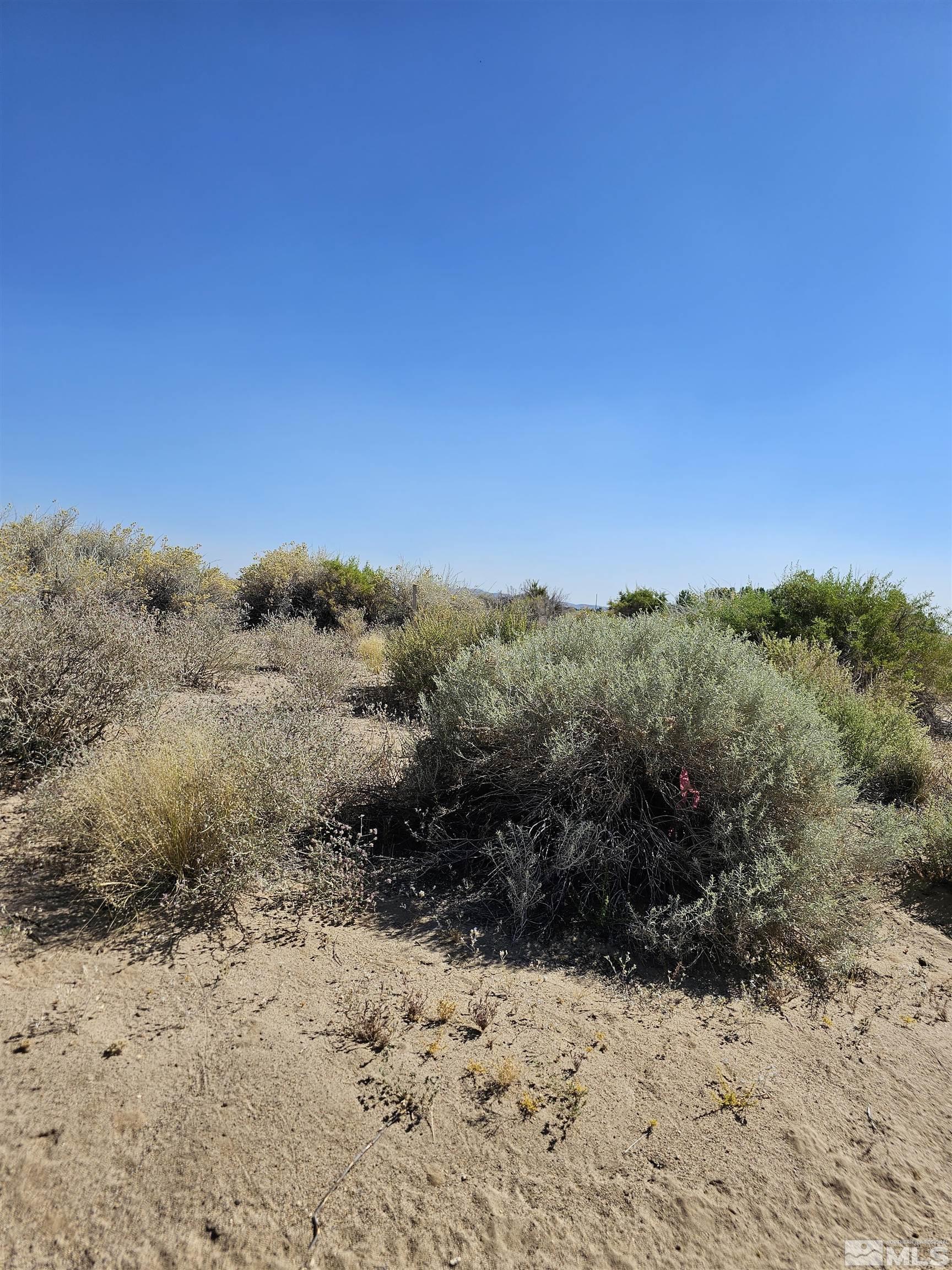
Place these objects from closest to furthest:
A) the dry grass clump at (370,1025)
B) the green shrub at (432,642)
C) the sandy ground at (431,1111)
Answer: the sandy ground at (431,1111), the dry grass clump at (370,1025), the green shrub at (432,642)

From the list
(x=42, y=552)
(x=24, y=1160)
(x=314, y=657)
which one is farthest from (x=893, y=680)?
(x=42, y=552)

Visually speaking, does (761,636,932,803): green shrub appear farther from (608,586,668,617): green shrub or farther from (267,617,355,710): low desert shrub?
(608,586,668,617): green shrub

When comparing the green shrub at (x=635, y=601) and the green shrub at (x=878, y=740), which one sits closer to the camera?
the green shrub at (x=878, y=740)

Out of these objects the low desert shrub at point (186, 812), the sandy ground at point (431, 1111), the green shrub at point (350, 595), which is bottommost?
the sandy ground at point (431, 1111)

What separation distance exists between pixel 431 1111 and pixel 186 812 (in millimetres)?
1914

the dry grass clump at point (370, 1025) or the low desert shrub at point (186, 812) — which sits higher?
the low desert shrub at point (186, 812)

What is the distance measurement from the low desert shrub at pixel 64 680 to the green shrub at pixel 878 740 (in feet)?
19.3

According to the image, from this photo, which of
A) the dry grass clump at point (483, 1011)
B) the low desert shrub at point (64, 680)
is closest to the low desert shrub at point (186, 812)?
the low desert shrub at point (64, 680)

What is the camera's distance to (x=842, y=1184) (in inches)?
84.8

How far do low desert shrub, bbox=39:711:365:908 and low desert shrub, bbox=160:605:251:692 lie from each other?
3.71 metres

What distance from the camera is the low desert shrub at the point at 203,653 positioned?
7.98 meters

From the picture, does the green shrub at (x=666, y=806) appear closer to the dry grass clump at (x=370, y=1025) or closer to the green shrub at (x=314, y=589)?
the dry grass clump at (x=370, y=1025)

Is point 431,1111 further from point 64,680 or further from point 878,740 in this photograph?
point 878,740

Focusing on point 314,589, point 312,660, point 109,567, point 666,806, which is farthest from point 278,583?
point 666,806
